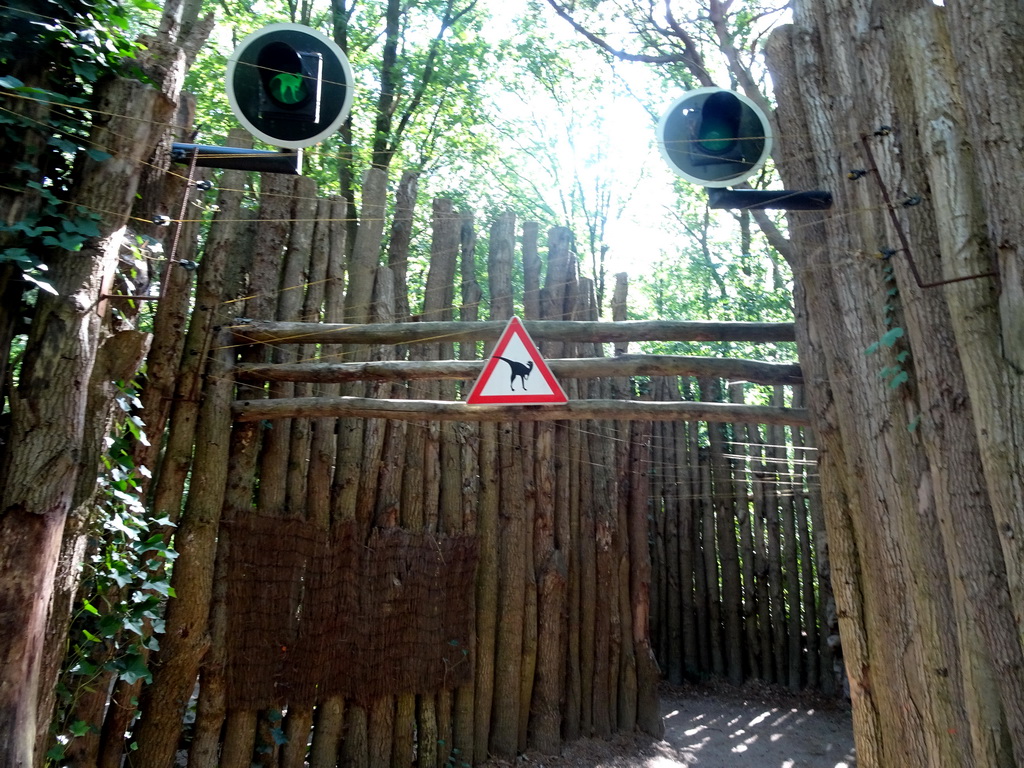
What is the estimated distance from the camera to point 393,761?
5.86 meters

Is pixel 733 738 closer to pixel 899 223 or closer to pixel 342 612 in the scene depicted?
pixel 342 612

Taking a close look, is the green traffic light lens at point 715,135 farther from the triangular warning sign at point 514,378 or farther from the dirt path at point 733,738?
the dirt path at point 733,738

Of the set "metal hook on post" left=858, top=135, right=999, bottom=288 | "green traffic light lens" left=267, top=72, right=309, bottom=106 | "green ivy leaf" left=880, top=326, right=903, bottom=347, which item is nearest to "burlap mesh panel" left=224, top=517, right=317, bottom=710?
"green traffic light lens" left=267, top=72, right=309, bottom=106

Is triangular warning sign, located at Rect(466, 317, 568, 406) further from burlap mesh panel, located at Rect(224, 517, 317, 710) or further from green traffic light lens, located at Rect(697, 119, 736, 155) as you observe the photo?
burlap mesh panel, located at Rect(224, 517, 317, 710)

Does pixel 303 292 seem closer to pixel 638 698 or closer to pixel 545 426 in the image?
pixel 545 426

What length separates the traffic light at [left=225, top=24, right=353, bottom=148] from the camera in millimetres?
4008

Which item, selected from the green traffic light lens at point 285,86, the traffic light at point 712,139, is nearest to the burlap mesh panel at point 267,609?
the green traffic light lens at point 285,86

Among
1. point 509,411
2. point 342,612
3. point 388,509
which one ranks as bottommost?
point 342,612

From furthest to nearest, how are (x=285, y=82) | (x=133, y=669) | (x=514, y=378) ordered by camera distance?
(x=514, y=378) < (x=133, y=669) < (x=285, y=82)

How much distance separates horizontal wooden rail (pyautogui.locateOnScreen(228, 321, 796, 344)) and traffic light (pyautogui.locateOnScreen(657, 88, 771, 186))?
1.13 m

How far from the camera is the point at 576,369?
520 cm

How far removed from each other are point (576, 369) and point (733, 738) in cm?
444

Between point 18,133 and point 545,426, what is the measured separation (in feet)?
13.8

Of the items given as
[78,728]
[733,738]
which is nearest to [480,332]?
[78,728]
